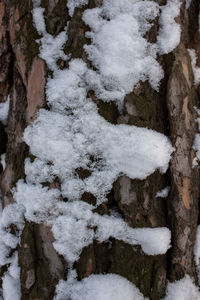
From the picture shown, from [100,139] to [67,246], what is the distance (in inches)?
16.3

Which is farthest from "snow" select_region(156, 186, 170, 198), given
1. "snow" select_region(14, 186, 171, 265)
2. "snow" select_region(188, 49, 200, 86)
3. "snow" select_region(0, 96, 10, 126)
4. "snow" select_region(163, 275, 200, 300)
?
"snow" select_region(0, 96, 10, 126)

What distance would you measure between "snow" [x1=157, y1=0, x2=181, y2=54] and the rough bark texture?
3cm

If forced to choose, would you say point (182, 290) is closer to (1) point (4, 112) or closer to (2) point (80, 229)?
(2) point (80, 229)

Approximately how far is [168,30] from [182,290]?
102cm

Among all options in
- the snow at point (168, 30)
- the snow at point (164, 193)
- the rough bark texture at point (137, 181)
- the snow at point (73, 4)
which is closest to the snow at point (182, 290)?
the rough bark texture at point (137, 181)

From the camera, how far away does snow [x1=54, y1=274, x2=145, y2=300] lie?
100 cm

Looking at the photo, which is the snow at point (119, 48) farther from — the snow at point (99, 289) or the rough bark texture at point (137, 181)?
the snow at point (99, 289)

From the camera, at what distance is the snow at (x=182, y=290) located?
3.51 feet

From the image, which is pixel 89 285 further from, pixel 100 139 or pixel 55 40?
pixel 55 40

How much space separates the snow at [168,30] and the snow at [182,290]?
90 centimetres

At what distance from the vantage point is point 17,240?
3.75ft

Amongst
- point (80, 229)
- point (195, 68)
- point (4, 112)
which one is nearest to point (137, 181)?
point (80, 229)

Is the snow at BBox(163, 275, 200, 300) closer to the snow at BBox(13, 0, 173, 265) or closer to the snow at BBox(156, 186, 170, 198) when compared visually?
the snow at BBox(13, 0, 173, 265)

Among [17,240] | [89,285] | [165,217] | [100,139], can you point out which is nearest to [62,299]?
[89,285]
